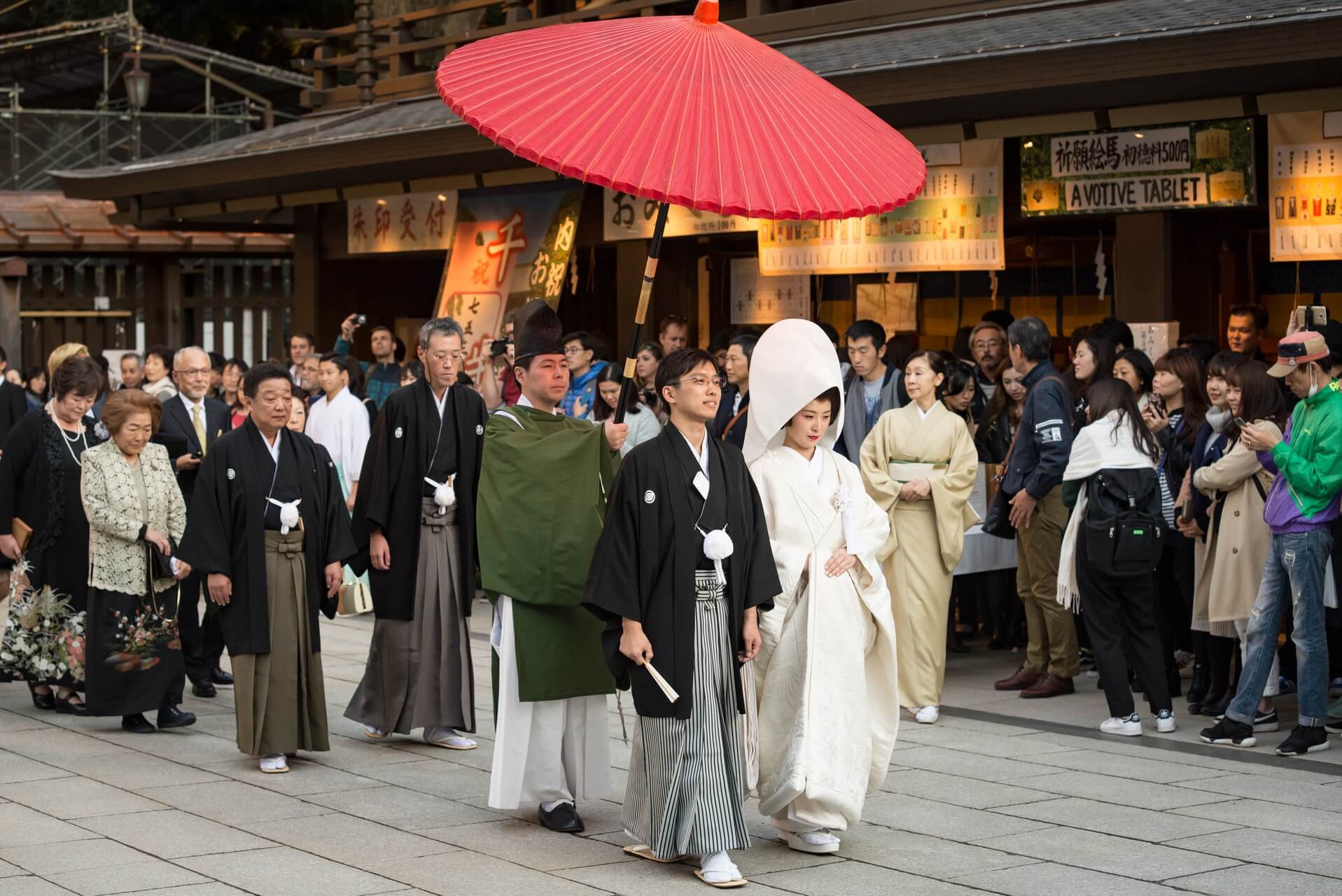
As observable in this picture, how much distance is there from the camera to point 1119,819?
5949 mm

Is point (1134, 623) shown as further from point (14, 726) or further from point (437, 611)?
point (14, 726)

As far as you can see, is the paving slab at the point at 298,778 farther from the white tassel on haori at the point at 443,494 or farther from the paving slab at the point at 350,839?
the white tassel on haori at the point at 443,494

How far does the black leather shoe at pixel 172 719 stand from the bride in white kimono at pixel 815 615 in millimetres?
3601

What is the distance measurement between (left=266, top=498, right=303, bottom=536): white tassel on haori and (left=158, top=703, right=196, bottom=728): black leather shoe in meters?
1.46

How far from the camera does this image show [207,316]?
20500 mm

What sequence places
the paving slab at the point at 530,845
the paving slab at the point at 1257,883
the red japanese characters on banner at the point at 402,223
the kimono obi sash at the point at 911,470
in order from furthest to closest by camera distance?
the red japanese characters on banner at the point at 402,223 → the kimono obi sash at the point at 911,470 → the paving slab at the point at 530,845 → the paving slab at the point at 1257,883

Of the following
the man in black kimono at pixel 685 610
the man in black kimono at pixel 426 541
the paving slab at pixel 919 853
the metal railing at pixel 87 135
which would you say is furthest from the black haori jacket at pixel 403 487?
the metal railing at pixel 87 135

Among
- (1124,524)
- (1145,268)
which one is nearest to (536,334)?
(1124,524)

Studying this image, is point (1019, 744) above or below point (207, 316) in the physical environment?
below

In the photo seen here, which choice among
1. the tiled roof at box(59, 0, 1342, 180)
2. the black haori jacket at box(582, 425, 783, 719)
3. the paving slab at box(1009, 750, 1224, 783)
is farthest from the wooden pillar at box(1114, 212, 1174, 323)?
the black haori jacket at box(582, 425, 783, 719)

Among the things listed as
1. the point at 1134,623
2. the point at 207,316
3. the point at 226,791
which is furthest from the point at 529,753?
the point at 207,316

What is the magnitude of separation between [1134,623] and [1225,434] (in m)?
1.00

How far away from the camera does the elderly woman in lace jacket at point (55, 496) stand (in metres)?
8.51

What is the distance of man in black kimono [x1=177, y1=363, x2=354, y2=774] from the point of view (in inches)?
273
